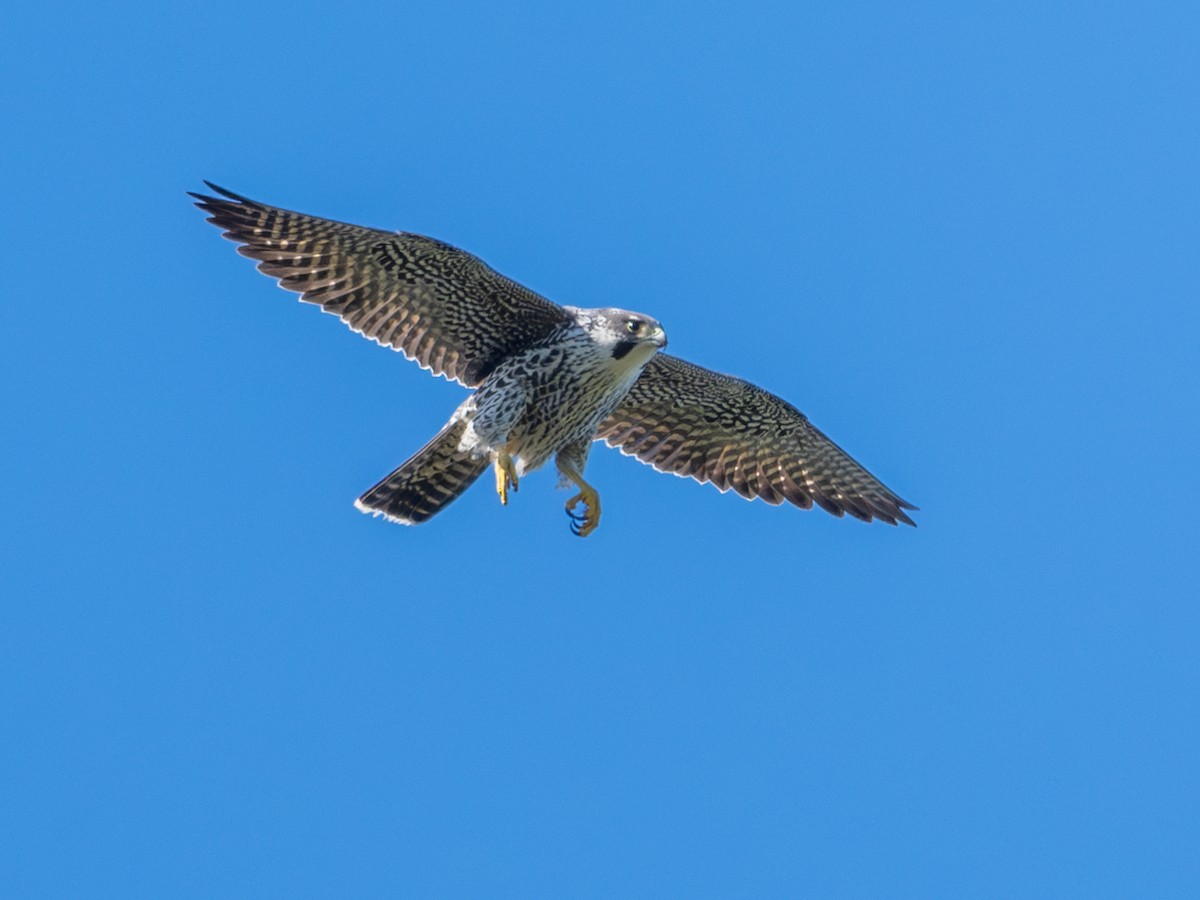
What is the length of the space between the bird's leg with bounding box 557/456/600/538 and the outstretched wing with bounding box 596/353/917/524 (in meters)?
1.10

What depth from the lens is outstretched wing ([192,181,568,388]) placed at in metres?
12.3

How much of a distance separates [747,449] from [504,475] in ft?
8.43

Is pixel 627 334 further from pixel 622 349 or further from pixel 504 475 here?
pixel 504 475

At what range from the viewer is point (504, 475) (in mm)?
12484

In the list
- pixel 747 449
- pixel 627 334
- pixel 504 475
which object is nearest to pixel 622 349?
pixel 627 334

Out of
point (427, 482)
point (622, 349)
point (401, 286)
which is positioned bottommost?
point (427, 482)

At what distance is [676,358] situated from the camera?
13617mm

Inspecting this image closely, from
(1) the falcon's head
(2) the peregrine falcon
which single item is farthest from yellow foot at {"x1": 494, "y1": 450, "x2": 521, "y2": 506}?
(1) the falcon's head

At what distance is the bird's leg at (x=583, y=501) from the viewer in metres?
13.1

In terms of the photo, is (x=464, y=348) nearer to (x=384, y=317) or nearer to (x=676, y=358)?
(x=384, y=317)

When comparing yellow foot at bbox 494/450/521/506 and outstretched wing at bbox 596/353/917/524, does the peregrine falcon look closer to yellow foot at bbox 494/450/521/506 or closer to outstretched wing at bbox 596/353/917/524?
yellow foot at bbox 494/450/521/506

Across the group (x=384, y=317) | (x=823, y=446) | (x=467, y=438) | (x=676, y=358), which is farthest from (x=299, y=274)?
(x=823, y=446)

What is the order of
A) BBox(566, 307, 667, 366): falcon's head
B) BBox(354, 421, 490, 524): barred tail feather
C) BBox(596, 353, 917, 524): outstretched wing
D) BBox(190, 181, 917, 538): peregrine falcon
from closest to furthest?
BBox(566, 307, 667, 366): falcon's head
BBox(190, 181, 917, 538): peregrine falcon
BBox(354, 421, 490, 524): barred tail feather
BBox(596, 353, 917, 524): outstretched wing

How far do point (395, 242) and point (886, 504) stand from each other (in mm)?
4366
